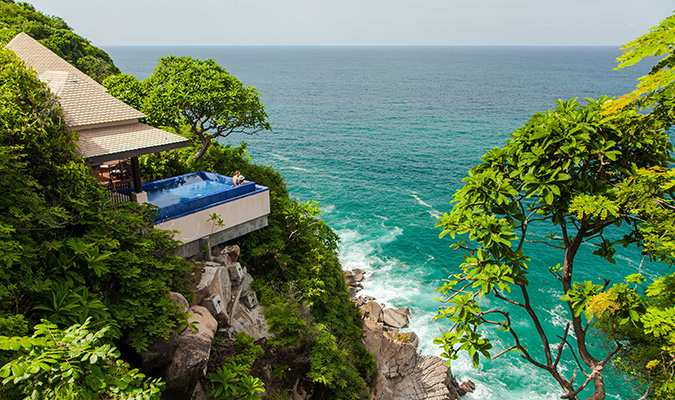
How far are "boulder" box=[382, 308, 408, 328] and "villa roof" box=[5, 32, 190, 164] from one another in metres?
20.8

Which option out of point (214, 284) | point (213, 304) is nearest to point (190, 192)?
point (214, 284)

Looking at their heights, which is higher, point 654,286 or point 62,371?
point 654,286

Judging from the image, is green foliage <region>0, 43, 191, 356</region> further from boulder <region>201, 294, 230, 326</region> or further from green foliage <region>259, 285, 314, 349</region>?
green foliage <region>259, 285, 314, 349</region>

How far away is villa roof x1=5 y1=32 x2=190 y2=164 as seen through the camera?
15516 millimetres

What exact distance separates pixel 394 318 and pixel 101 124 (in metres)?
23.8

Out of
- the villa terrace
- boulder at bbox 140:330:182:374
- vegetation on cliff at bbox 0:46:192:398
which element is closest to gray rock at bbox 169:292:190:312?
vegetation on cliff at bbox 0:46:192:398

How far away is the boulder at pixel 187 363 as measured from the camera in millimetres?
11484

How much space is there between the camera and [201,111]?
24141 millimetres

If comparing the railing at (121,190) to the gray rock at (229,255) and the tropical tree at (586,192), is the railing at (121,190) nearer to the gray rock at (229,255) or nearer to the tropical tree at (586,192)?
the gray rock at (229,255)

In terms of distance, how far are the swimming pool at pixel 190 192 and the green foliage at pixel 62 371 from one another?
9273 mm

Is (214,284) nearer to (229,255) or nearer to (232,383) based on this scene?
(229,255)

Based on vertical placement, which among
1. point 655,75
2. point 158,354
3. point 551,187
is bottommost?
point 158,354

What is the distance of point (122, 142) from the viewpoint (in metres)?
16.1

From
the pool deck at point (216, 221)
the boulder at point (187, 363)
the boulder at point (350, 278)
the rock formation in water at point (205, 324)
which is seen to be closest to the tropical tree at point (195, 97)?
the pool deck at point (216, 221)
